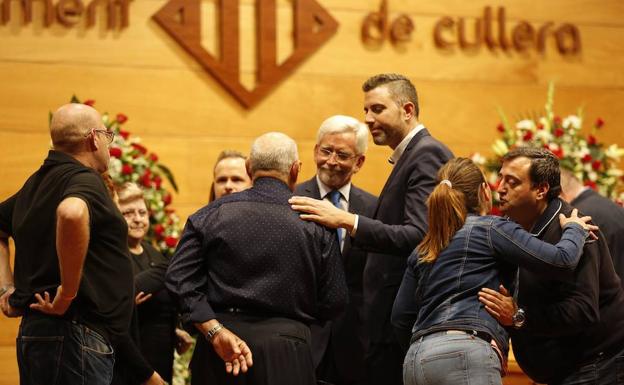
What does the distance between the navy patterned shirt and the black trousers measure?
0.14ft

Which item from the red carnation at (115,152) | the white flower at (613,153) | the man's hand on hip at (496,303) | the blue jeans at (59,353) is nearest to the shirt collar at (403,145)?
the man's hand on hip at (496,303)

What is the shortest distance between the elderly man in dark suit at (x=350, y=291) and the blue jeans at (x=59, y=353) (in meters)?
1.05

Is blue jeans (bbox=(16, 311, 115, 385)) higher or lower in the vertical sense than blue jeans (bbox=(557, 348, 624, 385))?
higher

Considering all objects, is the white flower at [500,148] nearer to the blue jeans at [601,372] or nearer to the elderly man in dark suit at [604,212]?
the elderly man in dark suit at [604,212]

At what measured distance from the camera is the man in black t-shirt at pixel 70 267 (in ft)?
11.1

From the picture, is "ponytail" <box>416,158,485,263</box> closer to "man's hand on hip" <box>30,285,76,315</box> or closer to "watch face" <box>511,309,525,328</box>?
"watch face" <box>511,309,525,328</box>

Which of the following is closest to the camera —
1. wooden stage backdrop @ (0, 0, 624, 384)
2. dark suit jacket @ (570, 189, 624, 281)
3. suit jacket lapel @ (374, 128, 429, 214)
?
suit jacket lapel @ (374, 128, 429, 214)

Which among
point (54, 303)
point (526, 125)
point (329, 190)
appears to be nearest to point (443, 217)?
point (329, 190)

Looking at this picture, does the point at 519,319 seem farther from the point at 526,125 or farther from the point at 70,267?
the point at 526,125

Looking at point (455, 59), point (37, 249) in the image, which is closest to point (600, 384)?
point (37, 249)

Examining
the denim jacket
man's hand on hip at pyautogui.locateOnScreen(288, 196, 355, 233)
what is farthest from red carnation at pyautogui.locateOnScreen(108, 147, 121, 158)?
the denim jacket

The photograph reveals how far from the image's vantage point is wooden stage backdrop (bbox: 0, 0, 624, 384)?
625cm

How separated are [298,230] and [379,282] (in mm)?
645

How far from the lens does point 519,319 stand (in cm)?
352
